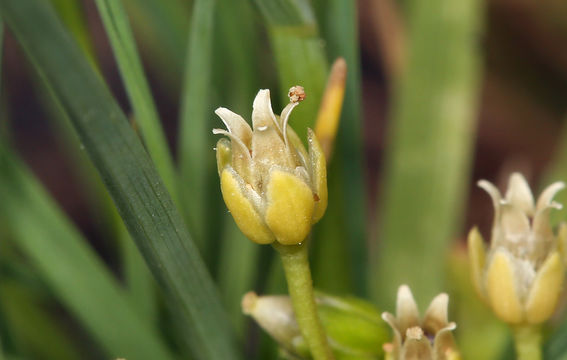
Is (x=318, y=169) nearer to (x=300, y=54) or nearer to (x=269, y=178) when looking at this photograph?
(x=269, y=178)

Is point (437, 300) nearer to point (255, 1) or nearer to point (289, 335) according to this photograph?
point (289, 335)

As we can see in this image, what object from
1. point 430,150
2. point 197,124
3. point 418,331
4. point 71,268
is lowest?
point 418,331

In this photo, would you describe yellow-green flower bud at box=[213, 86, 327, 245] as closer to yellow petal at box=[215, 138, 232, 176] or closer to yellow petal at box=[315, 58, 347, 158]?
yellow petal at box=[215, 138, 232, 176]

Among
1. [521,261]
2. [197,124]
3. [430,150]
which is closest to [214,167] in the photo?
[197,124]

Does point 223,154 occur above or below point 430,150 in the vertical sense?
below

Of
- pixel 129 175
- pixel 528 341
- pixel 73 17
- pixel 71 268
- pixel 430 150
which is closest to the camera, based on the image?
pixel 129 175

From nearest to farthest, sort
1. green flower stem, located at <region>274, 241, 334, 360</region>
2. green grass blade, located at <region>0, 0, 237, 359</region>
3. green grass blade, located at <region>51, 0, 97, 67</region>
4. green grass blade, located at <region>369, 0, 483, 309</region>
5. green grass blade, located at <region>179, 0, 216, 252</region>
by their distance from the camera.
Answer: green grass blade, located at <region>0, 0, 237, 359</region>
green flower stem, located at <region>274, 241, 334, 360</region>
green grass blade, located at <region>179, 0, 216, 252</region>
green grass blade, located at <region>51, 0, 97, 67</region>
green grass blade, located at <region>369, 0, 483, 309</region>

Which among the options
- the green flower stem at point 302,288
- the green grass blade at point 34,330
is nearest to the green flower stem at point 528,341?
the green flower stem at point 302,288

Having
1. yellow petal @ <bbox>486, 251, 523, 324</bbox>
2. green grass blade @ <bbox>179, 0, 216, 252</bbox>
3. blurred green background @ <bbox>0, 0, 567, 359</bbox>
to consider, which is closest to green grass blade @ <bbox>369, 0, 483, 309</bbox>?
blurred green background @ <bbox>0, 0, 567, 359</bbox>
